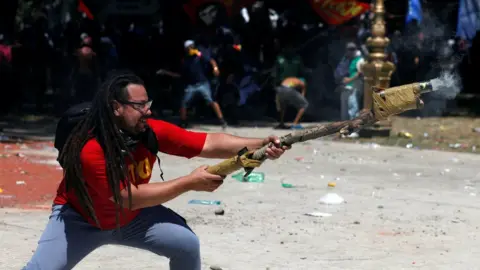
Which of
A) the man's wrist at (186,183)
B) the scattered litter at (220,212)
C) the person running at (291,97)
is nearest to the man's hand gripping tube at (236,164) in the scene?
the man's wrist at (186,183)

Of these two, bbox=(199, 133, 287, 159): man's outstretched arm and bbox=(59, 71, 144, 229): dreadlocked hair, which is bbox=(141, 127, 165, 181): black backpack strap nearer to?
bbox=(59, 71, 144, 229): dreadlocked hair

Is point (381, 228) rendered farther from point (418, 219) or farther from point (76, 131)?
point (76, 131)

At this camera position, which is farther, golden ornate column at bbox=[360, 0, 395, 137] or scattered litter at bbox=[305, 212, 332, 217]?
golden ornate column at bbox=[360, 0, 395, 137]

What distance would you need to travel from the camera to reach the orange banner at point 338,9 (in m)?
20.2

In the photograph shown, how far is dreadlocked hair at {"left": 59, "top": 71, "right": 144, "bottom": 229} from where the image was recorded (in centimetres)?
458

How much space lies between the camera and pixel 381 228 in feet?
26.9

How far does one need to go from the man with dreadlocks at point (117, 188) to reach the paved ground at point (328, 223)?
6.41ft

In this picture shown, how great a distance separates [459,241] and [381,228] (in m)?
0.73

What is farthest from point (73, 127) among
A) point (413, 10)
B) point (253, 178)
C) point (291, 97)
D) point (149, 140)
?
point (413, 10)

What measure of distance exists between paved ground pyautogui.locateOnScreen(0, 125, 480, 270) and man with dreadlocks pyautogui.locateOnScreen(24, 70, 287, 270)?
1953 mm

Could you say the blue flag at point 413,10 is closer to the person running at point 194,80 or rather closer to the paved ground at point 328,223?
the person running at point 194,80

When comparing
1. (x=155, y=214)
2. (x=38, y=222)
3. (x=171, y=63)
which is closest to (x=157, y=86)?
(x=171, y=63)

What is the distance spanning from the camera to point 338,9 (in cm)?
2047

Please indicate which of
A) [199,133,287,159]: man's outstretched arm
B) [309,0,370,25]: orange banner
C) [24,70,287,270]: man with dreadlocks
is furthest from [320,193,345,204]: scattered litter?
[309,0,370,25]: orange banner
